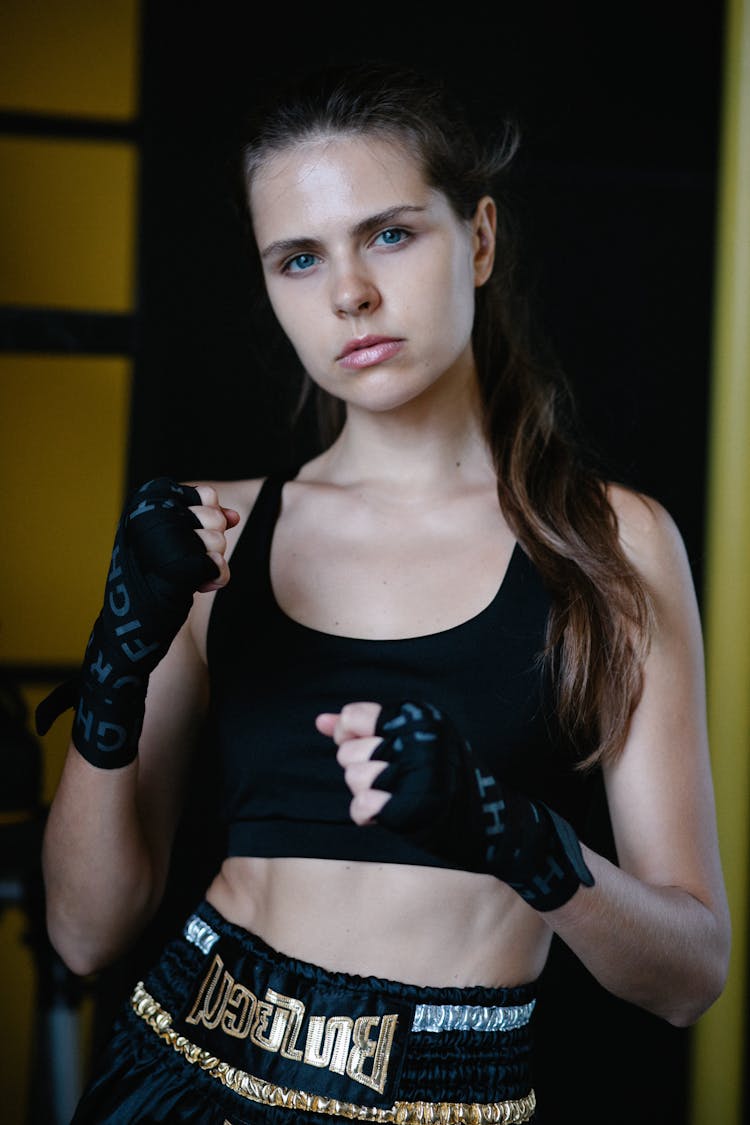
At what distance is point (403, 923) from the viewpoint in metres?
1.18

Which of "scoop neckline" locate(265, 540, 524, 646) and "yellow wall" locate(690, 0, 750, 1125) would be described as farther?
"yellow wall" locate(690, 0, 750, 1125)

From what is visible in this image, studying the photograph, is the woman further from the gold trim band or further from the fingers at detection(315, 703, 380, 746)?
the fingers at detection(315, 703, 380, 746)

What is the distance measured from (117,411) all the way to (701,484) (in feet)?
2.81

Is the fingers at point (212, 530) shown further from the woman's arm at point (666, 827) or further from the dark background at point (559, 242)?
the dark background at point (559, 242)

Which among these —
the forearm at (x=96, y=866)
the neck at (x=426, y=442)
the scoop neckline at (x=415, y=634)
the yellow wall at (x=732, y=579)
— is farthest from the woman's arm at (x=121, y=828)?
the yellow wall at (x=732, y=579)

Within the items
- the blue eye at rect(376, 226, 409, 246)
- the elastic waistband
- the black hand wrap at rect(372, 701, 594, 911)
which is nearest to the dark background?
the blue eye at rect(376, 226, 409, 246)

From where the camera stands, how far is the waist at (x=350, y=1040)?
1117 mm

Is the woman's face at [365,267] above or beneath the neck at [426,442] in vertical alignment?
above

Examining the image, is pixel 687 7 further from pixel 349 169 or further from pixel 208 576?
pixel 208 576

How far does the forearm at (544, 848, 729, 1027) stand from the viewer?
1.04 metres

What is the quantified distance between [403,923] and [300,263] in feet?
2.14

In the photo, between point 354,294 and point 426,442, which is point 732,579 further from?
point 354,294

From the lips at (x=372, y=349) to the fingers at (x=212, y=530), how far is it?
0.68 ft

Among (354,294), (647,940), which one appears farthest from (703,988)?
(354,294)
